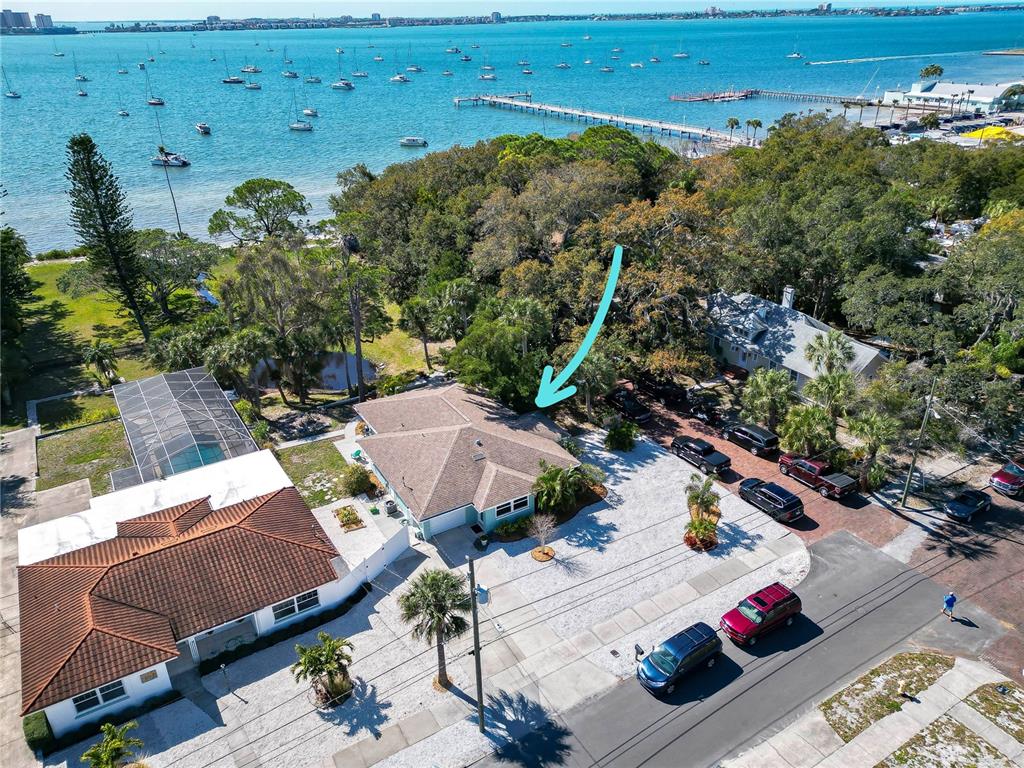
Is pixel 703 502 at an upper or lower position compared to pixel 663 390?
upper

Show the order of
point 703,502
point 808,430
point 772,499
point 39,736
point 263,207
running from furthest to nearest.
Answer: point 263,207 → point 808,430 → point 772,499 → point 703,502 → point 39,736

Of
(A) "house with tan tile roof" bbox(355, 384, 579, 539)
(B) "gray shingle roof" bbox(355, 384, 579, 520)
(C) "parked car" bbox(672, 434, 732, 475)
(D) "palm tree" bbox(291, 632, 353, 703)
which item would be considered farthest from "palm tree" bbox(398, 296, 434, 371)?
(D) "palm tree" bbox(291, 632, 353, 703)

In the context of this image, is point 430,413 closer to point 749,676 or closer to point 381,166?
point 749,676

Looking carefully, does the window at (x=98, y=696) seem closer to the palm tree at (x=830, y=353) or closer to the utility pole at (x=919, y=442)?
the utility pole at (x=919, y=442)

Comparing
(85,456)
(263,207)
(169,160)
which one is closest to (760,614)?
(85,456)

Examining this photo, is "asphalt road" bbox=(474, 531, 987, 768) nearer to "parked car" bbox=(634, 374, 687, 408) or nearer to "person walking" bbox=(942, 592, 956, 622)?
"person walking" bbox=(942, 592, 956, 622)

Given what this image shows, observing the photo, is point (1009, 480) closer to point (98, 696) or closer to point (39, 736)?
point (98, 696)

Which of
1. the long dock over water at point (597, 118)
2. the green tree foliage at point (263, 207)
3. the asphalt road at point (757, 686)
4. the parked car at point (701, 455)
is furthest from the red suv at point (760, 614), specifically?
the long dock over water at point (597, 118)
